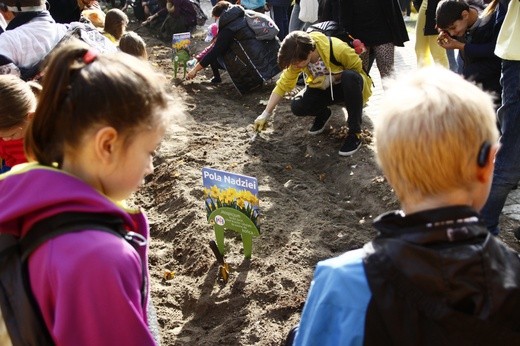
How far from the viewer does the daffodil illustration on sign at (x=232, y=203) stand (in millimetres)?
2961

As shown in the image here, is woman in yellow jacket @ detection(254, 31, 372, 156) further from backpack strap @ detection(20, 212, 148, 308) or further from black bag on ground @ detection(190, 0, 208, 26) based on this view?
black bag on ground @ detection(190, 0, 208, 26)

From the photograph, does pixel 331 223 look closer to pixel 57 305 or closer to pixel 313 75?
pixel 313 75

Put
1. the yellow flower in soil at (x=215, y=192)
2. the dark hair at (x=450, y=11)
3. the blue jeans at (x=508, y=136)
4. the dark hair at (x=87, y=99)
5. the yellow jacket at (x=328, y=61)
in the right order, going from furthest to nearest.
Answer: the yellow jacket at (x=328, y=61) < the dark hair at (x=450, y=11) < the yellow flower in soil at (x=215, y=192) < the blue jeans at (x=508, y=136) < the dark hair at (x=87, y=99)

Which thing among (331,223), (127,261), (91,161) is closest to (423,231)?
(127,261)

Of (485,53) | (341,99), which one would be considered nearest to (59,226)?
(485,53)

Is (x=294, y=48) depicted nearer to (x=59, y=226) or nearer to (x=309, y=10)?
(x=309, y=10)

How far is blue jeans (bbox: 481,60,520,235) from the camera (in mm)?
2781

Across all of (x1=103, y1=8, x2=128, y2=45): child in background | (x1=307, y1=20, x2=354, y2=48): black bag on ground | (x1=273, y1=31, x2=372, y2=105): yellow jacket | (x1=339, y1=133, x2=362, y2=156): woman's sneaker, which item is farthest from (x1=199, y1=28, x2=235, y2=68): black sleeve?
(x1=339, y1=133, x2=362, y2=156): woman's sneaker

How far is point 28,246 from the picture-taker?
1.19 m

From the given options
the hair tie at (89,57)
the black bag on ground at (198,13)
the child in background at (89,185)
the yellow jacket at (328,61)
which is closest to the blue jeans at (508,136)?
the yellow jacket at (328,61)

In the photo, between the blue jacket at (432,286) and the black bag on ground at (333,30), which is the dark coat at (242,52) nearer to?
the black bag on ground at (333,30)

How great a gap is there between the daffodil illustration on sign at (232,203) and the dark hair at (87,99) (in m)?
1.63

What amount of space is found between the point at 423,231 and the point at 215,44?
591 centimetres

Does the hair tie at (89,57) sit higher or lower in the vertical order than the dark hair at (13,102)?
higher
